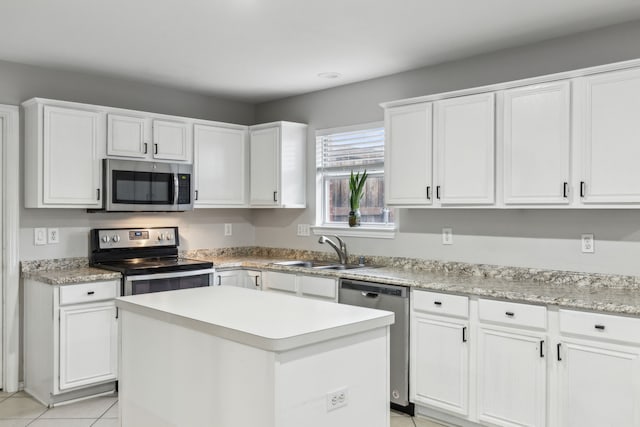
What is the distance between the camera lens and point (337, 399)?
1.88m

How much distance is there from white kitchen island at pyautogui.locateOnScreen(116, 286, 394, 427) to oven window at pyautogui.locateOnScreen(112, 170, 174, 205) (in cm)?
183

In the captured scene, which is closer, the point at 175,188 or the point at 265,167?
the point at 175,188

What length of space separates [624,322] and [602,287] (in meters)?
0.63

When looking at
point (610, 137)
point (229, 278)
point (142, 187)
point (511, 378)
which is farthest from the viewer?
point (229, 278)

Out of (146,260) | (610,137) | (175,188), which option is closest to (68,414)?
(146,260)

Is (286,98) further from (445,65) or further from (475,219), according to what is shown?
(475,219)

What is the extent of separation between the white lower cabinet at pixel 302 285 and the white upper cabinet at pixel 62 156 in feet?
4.81

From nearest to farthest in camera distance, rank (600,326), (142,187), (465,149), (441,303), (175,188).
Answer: (600,326)
(441,303)
(465,149)
(142,187)
(175,188)

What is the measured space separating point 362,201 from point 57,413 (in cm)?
278

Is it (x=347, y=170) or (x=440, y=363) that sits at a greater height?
(x=347, y=170)

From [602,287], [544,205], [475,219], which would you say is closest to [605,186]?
[544,205]

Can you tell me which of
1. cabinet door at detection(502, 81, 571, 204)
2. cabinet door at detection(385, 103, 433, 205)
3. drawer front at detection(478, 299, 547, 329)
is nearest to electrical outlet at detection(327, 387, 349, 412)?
drawer front at detection(478, 299, 547, 329)

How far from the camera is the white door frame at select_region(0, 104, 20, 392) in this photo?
3.84 meters

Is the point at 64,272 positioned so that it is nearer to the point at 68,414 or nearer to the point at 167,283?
the point at 167,283
